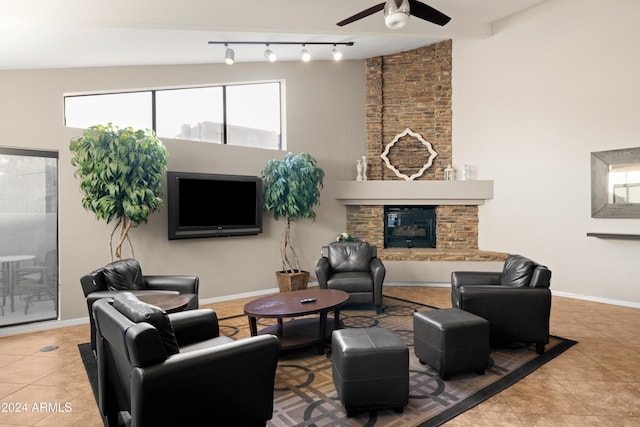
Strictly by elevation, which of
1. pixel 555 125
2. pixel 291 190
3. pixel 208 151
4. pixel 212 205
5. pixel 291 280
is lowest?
pixel 291 280

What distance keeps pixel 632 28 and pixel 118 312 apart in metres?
6.62

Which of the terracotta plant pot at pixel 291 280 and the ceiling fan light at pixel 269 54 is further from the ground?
the ceiling fan light at pixel 269 54

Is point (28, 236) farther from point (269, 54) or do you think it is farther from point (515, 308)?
point (515, 308)

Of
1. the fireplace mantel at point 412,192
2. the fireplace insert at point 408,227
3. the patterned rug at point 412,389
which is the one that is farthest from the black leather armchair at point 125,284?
the fireplace insert at point 408,227

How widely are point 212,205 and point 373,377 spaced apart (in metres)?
3.84

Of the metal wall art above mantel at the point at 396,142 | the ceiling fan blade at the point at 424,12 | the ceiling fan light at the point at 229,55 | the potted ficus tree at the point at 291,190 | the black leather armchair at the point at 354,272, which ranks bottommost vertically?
the black leather armchair at the point at 354,272

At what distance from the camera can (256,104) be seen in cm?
652

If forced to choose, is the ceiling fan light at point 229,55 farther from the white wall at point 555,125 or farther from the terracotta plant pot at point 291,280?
the white wall at point 555,125

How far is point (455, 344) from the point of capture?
2.91 metres

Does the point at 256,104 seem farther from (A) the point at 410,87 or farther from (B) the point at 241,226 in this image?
(A) the point at 410,87

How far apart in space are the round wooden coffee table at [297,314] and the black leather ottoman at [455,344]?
0.95 meters

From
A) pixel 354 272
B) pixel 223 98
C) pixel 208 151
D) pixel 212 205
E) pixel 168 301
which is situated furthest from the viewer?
pixel 223 98

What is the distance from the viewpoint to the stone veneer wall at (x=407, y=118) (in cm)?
710

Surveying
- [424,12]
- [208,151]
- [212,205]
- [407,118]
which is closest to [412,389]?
[424,12]
